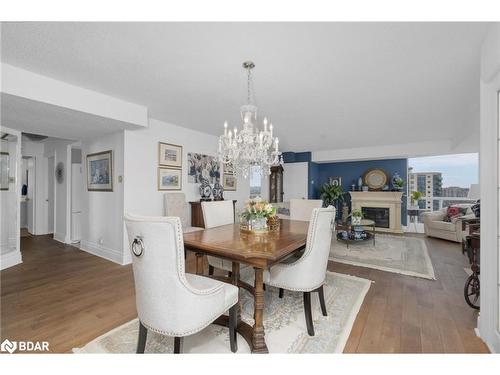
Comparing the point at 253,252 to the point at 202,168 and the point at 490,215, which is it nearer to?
the point at 490,215

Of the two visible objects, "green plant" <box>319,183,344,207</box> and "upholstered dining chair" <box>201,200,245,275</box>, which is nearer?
"upholstered dining chair" <box>201,200,245,275</box>

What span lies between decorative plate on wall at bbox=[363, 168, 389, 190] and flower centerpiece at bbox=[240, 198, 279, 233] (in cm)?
558

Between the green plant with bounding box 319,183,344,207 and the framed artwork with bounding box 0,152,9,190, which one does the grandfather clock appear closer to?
the green plant with bounding box 319,183,344,207

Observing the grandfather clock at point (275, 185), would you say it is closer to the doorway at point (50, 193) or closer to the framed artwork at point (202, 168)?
the framed artwork at point (202, 168)

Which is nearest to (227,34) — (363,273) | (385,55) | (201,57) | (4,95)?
(201,57)

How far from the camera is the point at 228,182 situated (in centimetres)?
529

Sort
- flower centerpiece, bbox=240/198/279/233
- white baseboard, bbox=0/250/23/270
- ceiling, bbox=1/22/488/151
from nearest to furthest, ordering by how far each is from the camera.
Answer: ceiling, bbox=1/22/488/151 → flower centerpiece, bbox=240/198/279/233 → white baseboard, bbox=0/250/23/270

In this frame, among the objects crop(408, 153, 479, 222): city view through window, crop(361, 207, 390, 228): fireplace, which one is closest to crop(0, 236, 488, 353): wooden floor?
crop(361, 207, 390, 228): fireplace

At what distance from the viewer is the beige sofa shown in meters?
4.64

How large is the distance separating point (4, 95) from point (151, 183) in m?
1.96

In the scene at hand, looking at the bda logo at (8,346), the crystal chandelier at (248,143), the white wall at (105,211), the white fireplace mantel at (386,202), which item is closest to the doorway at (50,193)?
the white wall at (105,211)

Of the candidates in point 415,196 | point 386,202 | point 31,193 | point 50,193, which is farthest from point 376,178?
point 31,193

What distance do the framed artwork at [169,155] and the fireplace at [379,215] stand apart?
5.54 m

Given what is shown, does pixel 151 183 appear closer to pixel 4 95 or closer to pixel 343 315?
pixel 4 95
